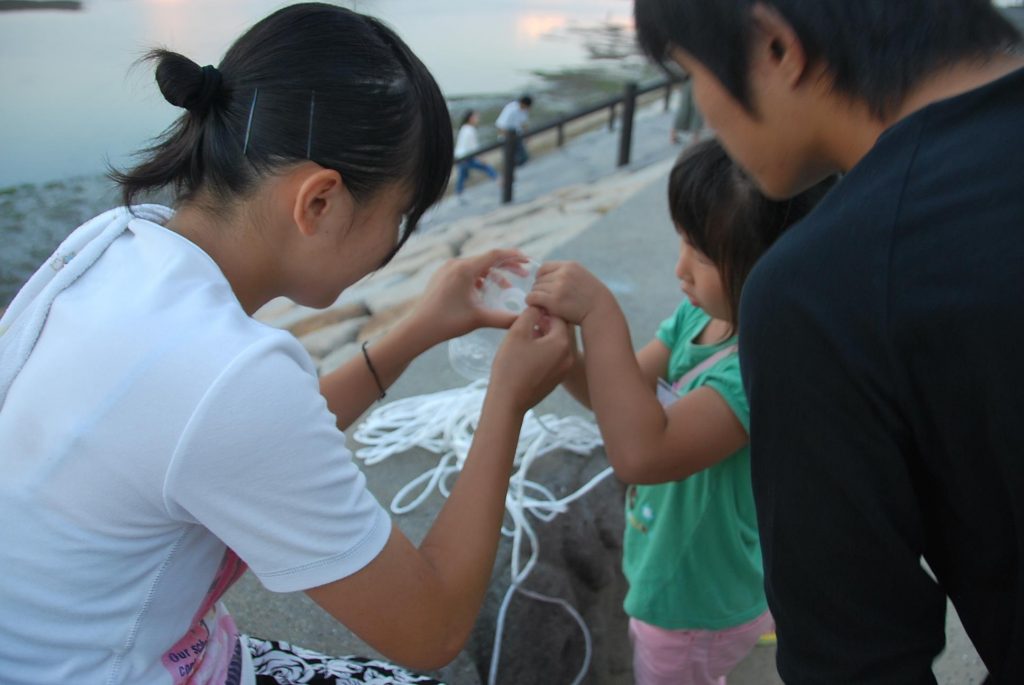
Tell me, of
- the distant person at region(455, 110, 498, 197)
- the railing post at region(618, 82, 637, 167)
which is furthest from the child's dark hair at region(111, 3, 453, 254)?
the distant person at region(455, 110, 498, 197)

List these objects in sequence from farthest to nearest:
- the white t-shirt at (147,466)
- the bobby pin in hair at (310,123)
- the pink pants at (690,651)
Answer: the pink pants at (690,651), the bobby pin in hair at (310,123), the white t-shirt at (147,466)

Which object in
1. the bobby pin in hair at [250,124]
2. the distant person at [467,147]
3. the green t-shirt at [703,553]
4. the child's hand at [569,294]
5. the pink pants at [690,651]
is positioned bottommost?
the distant person at [467,147]

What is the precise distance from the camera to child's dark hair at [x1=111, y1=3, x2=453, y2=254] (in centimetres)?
110

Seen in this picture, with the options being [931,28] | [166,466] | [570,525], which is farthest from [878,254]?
[570,525]

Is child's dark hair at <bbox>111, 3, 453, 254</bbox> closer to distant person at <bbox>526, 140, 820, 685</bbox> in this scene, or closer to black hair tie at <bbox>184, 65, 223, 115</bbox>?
black hair tie at <bbox>184, 65, 223, 115</bbox>

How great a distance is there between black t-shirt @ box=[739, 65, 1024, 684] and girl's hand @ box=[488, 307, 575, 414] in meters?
0.57

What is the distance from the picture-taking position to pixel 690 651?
6.15 ft

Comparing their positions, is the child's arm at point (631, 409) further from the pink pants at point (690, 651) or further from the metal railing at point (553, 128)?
the metal railing at point (553, 128)

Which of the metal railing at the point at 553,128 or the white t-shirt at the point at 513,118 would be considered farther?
the white t-shirt at the point at 513,118

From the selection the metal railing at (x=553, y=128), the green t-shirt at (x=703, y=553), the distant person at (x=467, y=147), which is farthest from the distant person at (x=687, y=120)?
the green t-shirt at (x=703, y=553)

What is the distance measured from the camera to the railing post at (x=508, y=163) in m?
8.34

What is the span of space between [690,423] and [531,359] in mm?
342

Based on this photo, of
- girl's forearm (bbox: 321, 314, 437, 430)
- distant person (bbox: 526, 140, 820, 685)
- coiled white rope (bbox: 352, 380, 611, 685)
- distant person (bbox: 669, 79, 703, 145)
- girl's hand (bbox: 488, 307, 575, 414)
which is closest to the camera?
girl's hand (bbox: 488, 307, 575, 414)

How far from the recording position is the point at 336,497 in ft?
3.32
